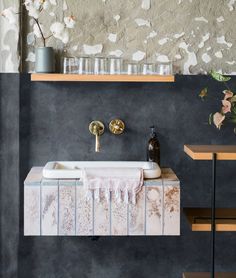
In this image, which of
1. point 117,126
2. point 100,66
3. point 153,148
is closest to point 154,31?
point 100,66

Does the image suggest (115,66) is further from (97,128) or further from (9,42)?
(9,42)

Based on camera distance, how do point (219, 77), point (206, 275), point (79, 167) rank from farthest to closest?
1. point (206, 275)
2. point (79, 167)
3. point (219, 77)

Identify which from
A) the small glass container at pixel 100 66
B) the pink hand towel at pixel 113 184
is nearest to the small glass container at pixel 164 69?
the small glass container at pixel 100 66

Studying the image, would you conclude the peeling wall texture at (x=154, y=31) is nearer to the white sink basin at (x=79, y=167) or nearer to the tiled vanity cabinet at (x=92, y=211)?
the white sink basin at (x=79, y=167)

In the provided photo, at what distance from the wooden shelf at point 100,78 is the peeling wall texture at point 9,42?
28 cm

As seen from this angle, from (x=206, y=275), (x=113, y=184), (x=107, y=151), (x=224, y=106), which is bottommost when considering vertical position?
(x=206, y=275)

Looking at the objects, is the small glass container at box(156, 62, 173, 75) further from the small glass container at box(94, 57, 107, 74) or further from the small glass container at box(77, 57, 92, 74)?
the small glass container at box(77, 57, 92, 74)

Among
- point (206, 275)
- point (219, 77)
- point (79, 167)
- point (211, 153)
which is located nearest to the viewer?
point (211, 153)

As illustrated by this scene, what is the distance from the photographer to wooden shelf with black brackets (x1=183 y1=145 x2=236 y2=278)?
3150 millimetres

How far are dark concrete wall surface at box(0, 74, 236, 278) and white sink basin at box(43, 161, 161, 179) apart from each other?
6.6 inches

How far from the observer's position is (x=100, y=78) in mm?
3385

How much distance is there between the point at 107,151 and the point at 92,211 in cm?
62

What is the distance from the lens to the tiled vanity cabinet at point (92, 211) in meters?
3.14

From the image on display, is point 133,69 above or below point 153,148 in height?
above
